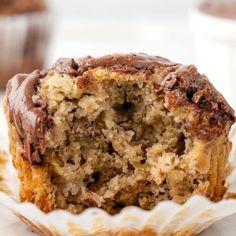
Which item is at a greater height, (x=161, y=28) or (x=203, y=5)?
(x=203, y=5)

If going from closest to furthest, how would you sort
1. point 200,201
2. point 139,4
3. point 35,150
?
1. point 200,201
2. point 35,150
3. point 139,4

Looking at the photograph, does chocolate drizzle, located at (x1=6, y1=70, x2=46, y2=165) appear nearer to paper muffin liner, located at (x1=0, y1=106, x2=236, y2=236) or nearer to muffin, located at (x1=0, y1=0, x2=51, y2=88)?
paper muffin liner, located at (x1=0, y1=106, x2=236, y2=236)

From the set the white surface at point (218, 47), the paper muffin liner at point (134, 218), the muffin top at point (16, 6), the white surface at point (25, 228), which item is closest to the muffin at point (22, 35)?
the muffin top at point (16, 6)

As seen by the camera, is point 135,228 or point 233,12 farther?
point 233,12

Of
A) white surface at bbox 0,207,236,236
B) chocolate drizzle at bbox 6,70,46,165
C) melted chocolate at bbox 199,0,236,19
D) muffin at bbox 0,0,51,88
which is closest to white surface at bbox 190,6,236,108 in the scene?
melted chocolate at bbox 199,0,236,19

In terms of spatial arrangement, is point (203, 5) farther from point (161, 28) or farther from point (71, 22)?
point (71, 22)

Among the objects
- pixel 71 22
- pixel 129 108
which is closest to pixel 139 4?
pixel 71 22

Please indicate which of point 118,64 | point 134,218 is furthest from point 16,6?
point 134,218

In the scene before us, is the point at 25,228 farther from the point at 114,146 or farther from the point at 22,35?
the point at 22,35
